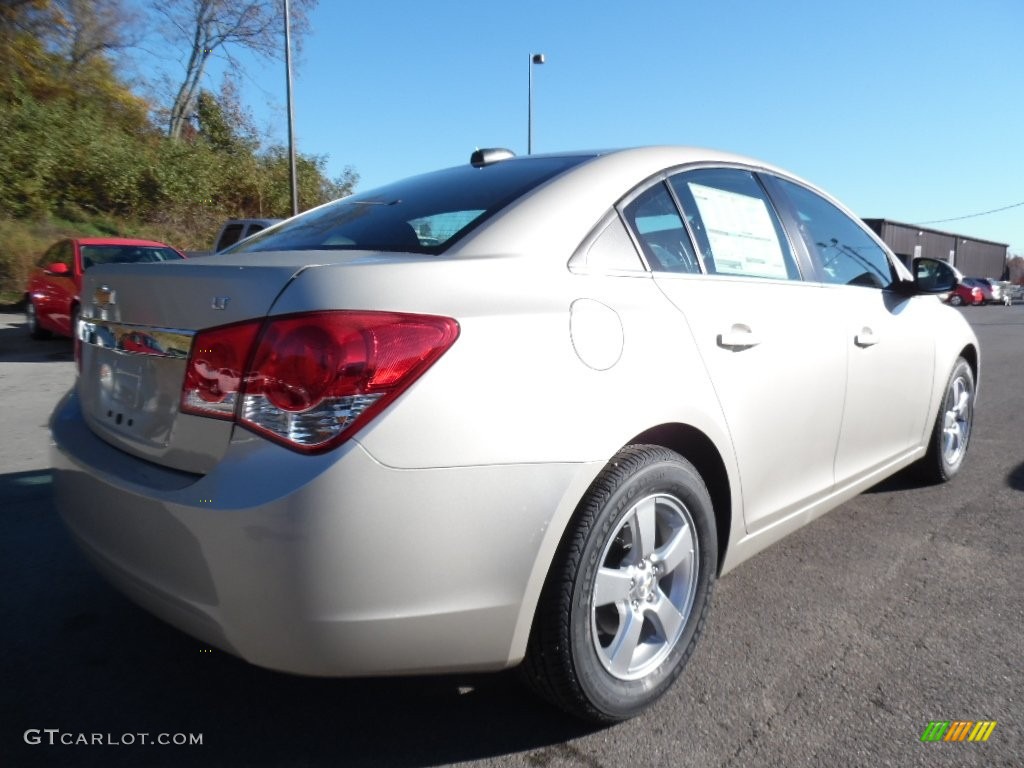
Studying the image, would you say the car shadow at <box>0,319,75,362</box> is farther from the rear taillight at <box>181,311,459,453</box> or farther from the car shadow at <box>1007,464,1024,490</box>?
the car shadow at <box>1007,464,1024,490</box>

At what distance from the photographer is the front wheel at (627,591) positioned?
190cm

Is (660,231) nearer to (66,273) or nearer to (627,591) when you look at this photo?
(627,591)

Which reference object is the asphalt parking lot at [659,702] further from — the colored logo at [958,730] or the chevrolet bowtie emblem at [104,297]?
the chevrolet bowtie emblem at [104,297]

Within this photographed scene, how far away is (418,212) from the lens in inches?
96.5

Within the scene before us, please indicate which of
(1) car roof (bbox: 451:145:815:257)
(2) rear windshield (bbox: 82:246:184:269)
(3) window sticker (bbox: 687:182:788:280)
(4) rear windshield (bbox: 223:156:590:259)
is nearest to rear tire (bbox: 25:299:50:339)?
(2) rear windshield (bbox: 82:246:184:269)

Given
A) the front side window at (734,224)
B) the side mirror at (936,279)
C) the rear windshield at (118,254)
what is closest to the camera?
the front side window at (734,224)

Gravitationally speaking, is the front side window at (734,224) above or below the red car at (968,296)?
above

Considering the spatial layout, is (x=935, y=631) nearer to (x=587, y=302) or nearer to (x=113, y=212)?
(x=587, y=302)

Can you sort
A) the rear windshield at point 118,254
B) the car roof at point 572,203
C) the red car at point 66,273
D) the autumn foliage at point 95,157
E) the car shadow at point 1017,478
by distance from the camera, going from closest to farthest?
1. the car roof at point 572,203
2. the car shadow at point 1017,478
3. the red car at point 66,273
4. the rear windshield at point 118,254
5. the autumn foliage at point 95,157

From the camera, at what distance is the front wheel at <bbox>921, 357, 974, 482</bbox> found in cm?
405

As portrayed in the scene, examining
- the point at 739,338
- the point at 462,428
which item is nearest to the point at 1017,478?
the point at 739,338

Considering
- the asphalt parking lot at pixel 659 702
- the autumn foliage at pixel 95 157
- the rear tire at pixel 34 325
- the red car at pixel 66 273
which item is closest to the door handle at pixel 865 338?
the asphalt parking lot at pixel 659 702

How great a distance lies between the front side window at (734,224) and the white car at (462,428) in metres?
0.01

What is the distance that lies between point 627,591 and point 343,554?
848mm
